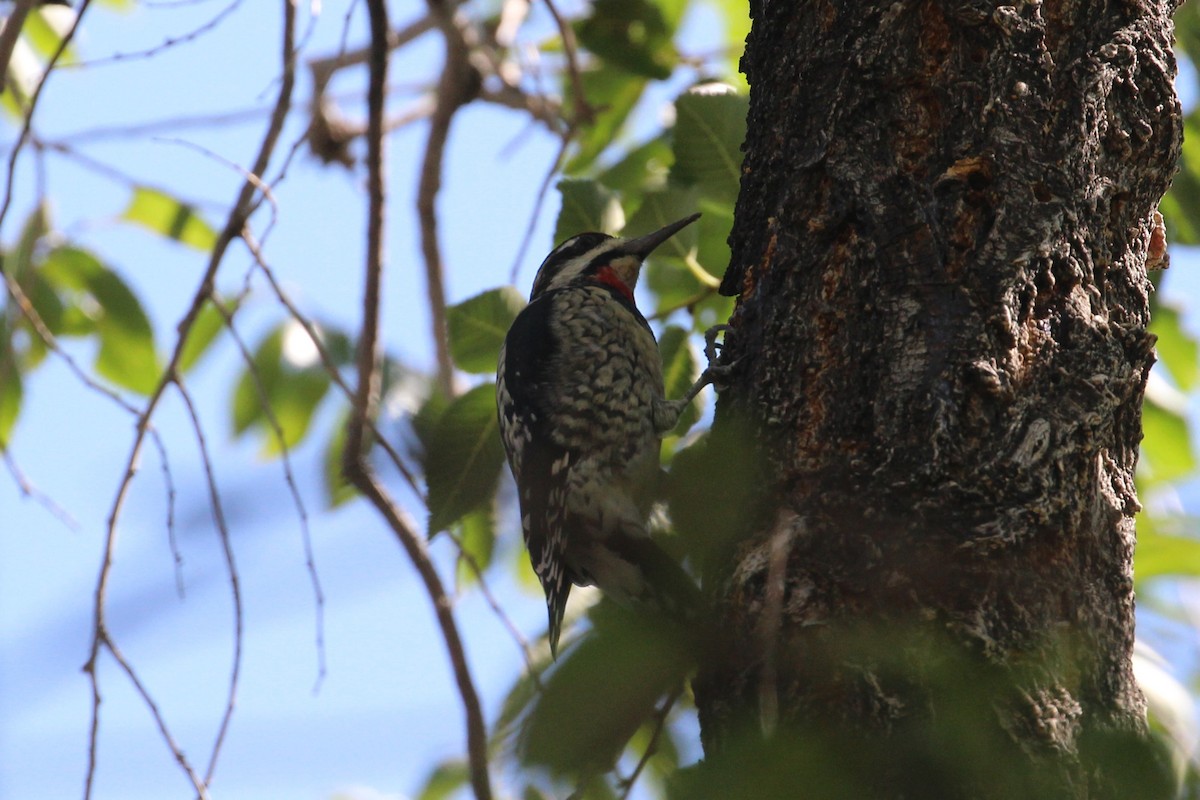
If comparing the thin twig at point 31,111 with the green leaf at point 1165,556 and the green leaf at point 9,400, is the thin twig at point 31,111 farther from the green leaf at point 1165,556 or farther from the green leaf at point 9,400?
the green leaf at point 1165,556

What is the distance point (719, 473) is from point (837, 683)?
284 mm

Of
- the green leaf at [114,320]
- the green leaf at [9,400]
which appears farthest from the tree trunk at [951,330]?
the green leaf at [9,400]

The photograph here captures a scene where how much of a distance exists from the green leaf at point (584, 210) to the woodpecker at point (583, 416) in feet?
0.32

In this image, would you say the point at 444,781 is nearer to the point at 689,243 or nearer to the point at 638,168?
the point at 689,243

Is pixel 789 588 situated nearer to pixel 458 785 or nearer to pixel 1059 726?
pixel 1059 726

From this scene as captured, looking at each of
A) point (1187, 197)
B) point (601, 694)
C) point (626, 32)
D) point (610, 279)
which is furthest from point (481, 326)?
point (601, 694)

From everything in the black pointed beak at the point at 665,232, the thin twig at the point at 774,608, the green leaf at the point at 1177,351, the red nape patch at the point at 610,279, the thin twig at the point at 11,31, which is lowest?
the thin twig at the point at 774,608

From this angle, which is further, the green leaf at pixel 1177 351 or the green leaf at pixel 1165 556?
the green leaf at pixel 1177 351

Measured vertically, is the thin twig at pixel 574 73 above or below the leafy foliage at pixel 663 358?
above

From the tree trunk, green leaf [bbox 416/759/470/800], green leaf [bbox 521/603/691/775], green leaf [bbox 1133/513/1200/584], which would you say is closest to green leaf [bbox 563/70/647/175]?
the tree trunk

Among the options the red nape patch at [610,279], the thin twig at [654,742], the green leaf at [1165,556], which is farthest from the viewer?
the red nape patch at [610,279]

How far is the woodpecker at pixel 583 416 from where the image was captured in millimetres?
3148

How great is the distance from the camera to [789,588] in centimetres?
186

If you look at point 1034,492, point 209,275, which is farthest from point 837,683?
point 209,275
